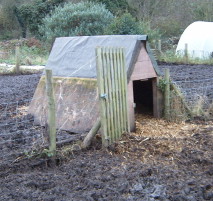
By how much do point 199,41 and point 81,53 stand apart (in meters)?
14.8

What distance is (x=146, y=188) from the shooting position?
4508 millimetres

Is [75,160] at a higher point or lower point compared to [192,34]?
lower

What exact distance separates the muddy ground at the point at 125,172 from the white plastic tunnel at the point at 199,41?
1475 centimetres

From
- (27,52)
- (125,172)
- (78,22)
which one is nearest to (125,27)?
(78,22)

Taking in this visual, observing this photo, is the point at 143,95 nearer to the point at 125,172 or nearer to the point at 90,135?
the point at 90,135

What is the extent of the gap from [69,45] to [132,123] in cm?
205

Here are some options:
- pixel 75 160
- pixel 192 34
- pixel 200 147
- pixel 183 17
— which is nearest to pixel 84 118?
pixel 75 160

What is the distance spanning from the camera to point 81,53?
7.52 m

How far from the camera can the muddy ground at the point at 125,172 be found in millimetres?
4379

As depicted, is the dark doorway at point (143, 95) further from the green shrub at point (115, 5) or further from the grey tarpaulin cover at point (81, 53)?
the green shrub at point (115, 5)

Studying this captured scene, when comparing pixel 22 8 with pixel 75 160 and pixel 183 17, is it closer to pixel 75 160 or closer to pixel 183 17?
pixel 183 17

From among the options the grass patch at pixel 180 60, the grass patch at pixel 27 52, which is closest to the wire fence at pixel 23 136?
the grass patch at pixel 180 60

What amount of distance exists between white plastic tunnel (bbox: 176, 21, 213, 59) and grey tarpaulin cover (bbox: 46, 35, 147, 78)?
1376 cm

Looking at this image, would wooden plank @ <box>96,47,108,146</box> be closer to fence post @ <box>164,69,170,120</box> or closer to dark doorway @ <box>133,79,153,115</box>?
fence post @ <box>164,69,170,120</box>
